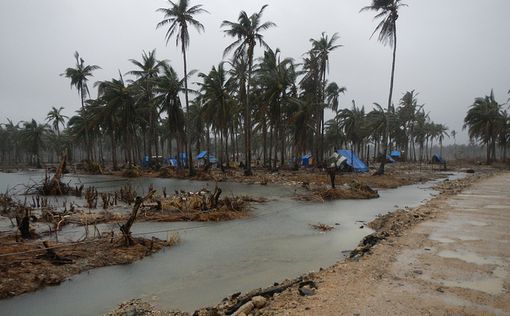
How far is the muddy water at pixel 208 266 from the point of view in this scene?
629 centimetres

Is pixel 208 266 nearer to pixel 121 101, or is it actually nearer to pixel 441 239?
pixel 441 239

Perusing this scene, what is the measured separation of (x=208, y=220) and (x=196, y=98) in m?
39.0

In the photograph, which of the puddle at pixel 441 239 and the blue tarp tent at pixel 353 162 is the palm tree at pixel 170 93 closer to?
the blue tarp tent at pixel 353 162

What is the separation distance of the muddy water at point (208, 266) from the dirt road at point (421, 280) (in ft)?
4.43

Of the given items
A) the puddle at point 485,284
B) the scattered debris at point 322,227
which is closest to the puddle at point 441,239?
the puddle at point 485,284

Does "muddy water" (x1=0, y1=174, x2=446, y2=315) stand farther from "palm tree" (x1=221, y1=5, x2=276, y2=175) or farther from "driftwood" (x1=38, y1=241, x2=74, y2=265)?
"palm tree" (x1=221, y1=5, x2=276, y2=175)

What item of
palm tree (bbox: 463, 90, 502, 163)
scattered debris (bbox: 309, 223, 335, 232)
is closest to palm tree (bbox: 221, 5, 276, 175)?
scattered debris (bbox: 309, 223, 335, 232)

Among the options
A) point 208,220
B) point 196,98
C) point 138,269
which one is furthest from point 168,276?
point 196,98

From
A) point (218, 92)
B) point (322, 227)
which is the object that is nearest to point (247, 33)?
point (218, 92)

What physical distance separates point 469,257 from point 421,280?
222 cm

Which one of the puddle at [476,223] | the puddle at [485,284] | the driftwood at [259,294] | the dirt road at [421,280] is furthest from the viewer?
the puddle at [476,223]

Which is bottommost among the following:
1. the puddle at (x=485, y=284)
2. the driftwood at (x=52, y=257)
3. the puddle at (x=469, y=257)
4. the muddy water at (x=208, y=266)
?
the muddy water at (x=208, y=266)

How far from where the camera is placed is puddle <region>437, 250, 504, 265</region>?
7328 mm

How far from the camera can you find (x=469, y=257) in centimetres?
770
